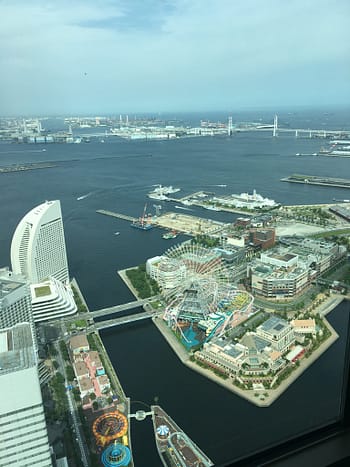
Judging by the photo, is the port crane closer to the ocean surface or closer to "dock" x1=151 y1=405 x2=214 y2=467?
the ocean surface

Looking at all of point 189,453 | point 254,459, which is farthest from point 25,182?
point 254,459

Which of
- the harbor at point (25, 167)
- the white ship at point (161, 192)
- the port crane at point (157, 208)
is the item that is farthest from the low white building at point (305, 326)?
the harbor at point (25, 167)

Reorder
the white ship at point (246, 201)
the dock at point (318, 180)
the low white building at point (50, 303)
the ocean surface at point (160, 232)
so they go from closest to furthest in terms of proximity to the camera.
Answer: the ocean surface at point (160, 232) → the low white building at point (50, 303) → the white ship at point (246, 201) → the dock at point (318, 180)

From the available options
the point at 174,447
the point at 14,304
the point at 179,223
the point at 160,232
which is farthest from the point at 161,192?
the point at 174,447

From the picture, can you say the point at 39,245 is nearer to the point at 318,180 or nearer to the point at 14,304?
the point at 14,304

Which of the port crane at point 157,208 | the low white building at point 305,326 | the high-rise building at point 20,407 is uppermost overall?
the high-rise building at point 20,407

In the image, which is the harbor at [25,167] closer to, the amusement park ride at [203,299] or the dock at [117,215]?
the dock at [117,215]
